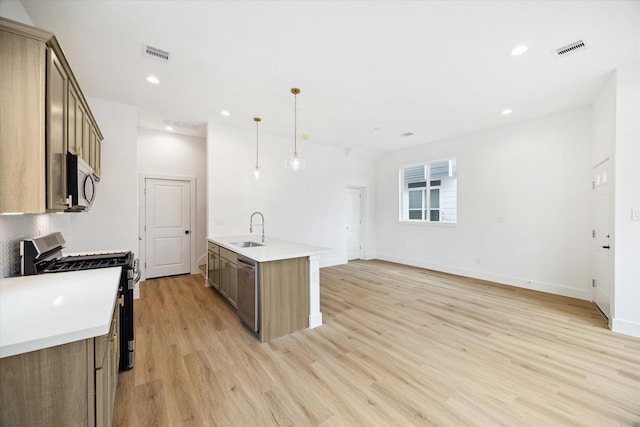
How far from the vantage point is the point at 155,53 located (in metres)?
2.64

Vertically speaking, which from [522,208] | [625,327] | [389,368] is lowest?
[389,368]

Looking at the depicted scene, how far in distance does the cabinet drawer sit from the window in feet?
15.6

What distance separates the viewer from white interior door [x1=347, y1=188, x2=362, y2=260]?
717cm

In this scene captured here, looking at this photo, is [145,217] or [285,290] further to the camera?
[145,217]

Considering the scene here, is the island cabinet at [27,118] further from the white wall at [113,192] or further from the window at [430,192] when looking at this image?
the window at [430,192]

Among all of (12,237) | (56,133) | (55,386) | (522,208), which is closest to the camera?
(55,386)

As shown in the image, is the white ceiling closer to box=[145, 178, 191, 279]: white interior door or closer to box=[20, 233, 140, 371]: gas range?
box=[145, 178, 191, 279]: white interior door

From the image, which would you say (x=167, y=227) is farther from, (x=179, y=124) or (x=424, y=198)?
(x=424, y=198)

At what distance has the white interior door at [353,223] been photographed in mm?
7172

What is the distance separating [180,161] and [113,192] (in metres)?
1.78

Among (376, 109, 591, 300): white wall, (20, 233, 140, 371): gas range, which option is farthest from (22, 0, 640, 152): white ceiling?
(20, 233, 140, 371): gas range

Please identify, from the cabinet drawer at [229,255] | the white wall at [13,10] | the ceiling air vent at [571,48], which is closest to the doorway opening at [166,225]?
the cabinet drawer at [229,255]

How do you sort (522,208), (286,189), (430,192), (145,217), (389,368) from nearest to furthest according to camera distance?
(389,368), (522,208), (145,217), (286,189), (430,192)

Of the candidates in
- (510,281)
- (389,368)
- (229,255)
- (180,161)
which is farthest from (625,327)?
(180,161)
